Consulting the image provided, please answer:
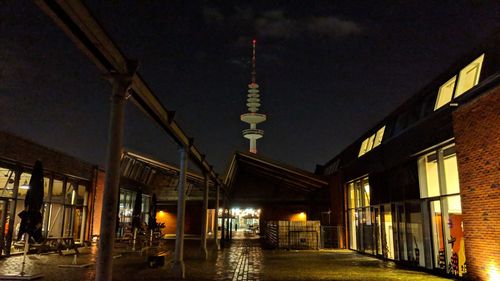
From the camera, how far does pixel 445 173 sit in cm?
1163

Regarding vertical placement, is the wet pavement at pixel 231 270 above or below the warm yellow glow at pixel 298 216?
below

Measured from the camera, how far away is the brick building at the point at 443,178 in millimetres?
9297

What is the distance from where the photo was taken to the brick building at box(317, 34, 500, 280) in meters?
9.30

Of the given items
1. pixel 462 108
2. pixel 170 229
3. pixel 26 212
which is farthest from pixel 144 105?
pixel 170 229

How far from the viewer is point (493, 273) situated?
8883mm

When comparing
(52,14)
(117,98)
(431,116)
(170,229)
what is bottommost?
(170,229)

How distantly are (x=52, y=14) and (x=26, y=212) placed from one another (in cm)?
739

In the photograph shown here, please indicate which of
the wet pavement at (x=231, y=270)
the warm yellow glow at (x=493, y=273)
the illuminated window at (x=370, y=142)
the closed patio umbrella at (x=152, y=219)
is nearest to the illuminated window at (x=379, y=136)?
the illuminated window at (x=370, y=142)

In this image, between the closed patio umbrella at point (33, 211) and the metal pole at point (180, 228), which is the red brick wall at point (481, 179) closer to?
the metal pole at point (180, 228)

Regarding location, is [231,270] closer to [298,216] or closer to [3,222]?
[3,222]

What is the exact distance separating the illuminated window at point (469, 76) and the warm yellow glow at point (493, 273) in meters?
4.84

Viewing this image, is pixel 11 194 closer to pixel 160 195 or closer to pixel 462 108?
pixel 462 108

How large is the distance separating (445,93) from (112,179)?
11.1 meters

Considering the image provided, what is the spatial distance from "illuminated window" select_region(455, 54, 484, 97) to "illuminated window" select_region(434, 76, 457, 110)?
40 centimetres
